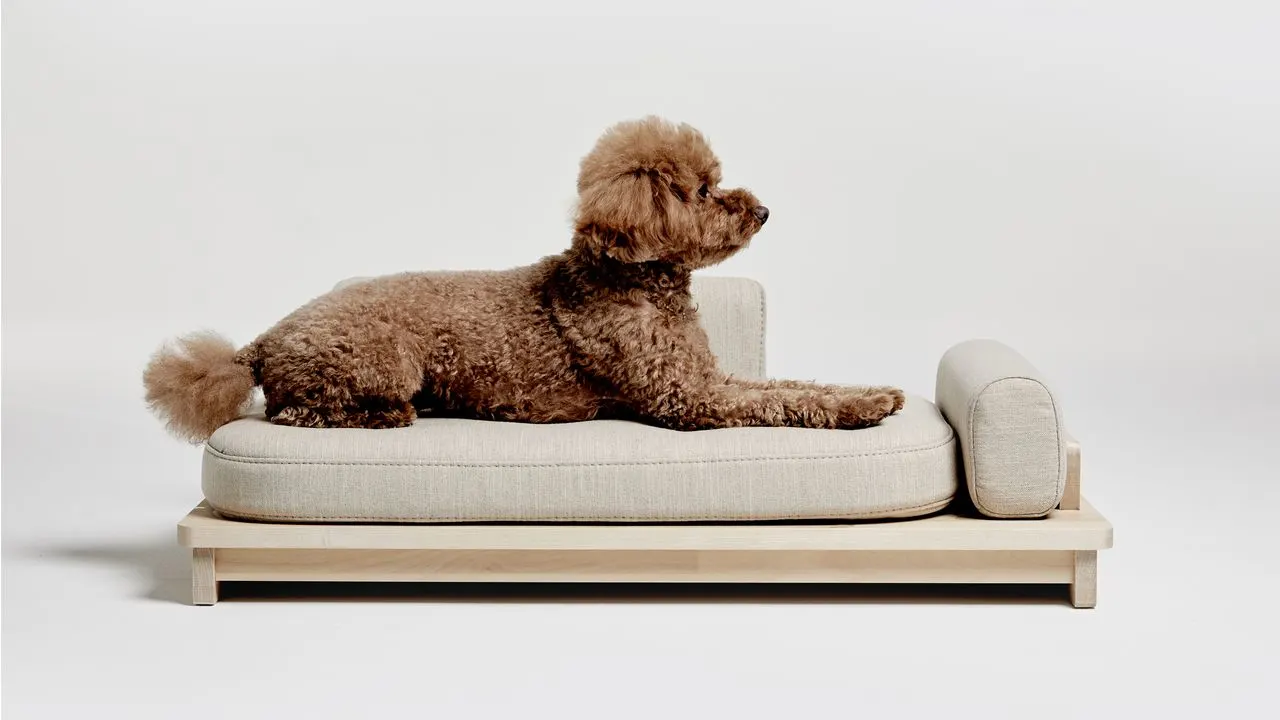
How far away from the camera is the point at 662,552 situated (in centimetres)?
388

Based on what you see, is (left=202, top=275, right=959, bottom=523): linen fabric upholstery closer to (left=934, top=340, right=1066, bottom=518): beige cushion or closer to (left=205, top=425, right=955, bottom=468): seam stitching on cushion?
(left=205, top=425, right=955, bottom=468): seam stitching on cushion

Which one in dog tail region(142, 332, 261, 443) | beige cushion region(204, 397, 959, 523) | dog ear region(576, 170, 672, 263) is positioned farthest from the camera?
dog tail region(142, 332, 261, 443)

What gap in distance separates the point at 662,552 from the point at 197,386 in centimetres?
135

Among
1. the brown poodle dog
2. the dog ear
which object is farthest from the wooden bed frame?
the dog ear

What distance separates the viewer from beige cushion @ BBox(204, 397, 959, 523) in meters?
3.82

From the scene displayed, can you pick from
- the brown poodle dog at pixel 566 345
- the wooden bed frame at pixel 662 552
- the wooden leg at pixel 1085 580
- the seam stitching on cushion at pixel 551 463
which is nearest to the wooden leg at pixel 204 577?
the wooden bed frame at pixel 662 552

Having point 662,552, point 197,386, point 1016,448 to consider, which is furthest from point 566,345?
point 1016,448

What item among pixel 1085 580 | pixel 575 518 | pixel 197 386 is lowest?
pixel 1085 580

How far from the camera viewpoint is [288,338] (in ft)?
13.7

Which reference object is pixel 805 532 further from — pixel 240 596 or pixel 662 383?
pixel 240 596

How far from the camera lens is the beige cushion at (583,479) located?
382 centimetres

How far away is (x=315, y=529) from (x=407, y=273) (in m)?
0.91

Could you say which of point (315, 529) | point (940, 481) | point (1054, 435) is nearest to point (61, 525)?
point (315, 529)

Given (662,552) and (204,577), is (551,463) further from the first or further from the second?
(204,577)
